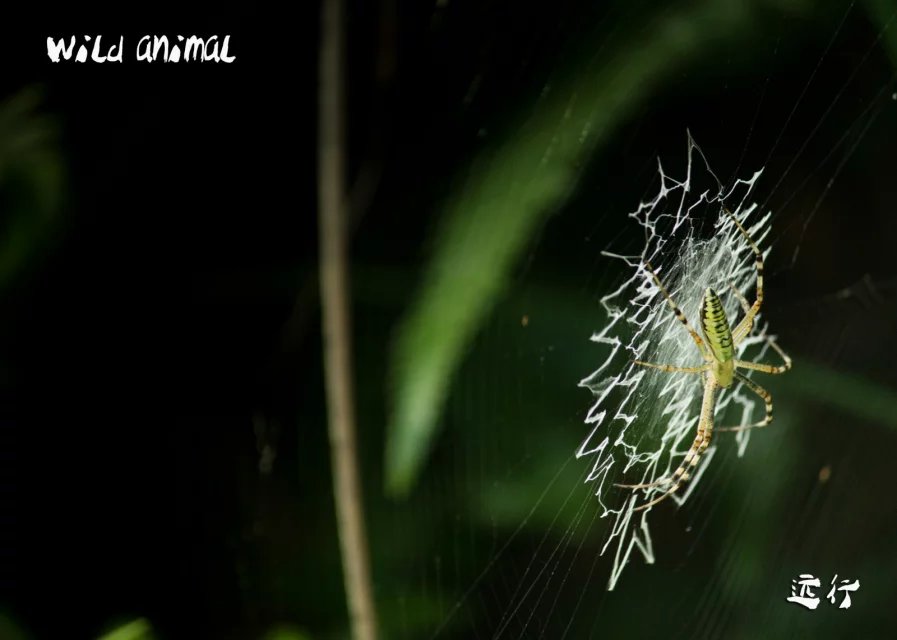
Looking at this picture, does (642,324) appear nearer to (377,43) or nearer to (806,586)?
(377,43)

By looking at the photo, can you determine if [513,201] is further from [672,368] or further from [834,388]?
[834,388]

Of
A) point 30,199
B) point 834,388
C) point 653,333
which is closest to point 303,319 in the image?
point 30,199

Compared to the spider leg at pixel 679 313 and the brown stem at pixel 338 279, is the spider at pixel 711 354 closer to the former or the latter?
the spider leg at pixel 679 313

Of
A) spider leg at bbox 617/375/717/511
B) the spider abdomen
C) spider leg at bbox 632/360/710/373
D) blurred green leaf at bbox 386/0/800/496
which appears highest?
blurred green leaf at bbox 386/0/800/496

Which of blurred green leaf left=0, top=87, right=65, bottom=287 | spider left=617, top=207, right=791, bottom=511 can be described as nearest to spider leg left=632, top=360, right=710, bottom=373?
spider left=617, top=207, right=791, bottom=511

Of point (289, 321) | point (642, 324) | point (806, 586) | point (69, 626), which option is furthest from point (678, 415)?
point (69, 626)

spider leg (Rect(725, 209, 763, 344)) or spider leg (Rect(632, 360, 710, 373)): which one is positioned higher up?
spider leg (Rect(725, 209, 763, 344))

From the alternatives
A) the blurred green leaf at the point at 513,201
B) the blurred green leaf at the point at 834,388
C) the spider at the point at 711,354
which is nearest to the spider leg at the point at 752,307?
the spider at the point at 711,354

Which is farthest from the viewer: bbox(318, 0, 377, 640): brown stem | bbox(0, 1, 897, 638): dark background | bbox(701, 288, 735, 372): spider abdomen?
bbox(0, 1, 897, 638): dark background

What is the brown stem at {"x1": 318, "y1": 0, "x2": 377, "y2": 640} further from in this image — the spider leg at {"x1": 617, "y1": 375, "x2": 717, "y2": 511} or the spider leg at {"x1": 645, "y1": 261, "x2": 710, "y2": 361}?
the spider leg at {"x1": 617, "y1": 375, "x2": 717, "y2": 511}

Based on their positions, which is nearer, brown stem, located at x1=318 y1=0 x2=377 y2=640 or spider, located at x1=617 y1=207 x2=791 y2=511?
brown stem, located at x1=318 y1=0 x2=377 y2=640
